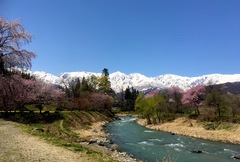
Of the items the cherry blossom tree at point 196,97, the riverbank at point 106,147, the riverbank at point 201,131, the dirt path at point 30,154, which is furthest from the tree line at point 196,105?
the dirt path at point 30,154

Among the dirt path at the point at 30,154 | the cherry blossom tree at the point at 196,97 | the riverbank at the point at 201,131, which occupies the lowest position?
the riverbank at the point at 201,131

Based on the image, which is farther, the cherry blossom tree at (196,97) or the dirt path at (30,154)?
the cherry blossom tree at (196,97)

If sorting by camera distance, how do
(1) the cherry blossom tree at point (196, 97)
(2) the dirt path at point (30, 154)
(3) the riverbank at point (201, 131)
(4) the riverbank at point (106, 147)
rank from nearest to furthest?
(2) the dirt path at point (30, 154) → (4) the riverbank at point (106, 147) → (3) the riverbank at point (201, 131) → (1) the cherry blossom tree at point (196, 97)

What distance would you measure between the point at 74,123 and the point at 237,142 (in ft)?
96.3

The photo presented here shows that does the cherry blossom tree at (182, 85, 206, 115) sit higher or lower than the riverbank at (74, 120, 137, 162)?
higher

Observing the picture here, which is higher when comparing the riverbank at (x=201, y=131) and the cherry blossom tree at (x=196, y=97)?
the cherry blossom tree at (x=196, y=97)

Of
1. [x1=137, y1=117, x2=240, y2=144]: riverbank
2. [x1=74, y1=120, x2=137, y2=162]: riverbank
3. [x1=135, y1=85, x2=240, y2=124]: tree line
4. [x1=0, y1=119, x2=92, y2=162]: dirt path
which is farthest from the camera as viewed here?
[x1=135, y1=85, x2=240, y2=124]: tree line

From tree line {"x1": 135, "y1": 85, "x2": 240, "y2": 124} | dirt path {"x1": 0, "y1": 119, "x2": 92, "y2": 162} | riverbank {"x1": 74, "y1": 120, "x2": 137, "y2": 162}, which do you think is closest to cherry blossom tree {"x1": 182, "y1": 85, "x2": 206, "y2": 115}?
tree line {"x1": 135, "y1": 85, "x2": 240, "y2": 124}

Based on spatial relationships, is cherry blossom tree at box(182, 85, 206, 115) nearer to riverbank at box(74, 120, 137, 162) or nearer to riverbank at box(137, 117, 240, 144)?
riverbank at box(137, 117, 240, 144)

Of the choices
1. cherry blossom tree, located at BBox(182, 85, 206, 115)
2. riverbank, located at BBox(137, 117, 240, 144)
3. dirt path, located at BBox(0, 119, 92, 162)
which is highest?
cherry blossom tree, located at BBox(182, 85, 206, 115)

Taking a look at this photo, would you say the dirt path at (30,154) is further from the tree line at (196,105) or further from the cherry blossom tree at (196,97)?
the cherry blossom tree at (196,97)

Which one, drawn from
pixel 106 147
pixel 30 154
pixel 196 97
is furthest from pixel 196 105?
pixel 30 154

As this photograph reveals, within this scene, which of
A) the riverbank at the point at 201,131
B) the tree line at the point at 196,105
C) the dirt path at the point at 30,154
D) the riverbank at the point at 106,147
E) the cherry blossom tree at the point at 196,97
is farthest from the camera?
the cherry blossom tree at the point at 196,97

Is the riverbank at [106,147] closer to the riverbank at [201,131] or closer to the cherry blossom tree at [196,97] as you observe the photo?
the riverbank at [201,131]
